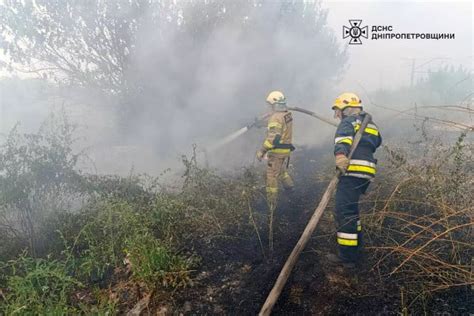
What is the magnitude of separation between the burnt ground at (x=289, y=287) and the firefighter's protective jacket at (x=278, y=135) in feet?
5.29

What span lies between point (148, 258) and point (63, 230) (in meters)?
1.54

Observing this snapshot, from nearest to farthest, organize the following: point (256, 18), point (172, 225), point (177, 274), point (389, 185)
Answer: point (177, 274)
point (172, 225)
point (389, 185)
point (256, 18)

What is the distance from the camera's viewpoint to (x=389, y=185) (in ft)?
14.9

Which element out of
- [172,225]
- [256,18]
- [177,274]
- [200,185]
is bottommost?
[177,274]

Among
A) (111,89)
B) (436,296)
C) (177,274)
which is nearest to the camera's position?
(436,296)

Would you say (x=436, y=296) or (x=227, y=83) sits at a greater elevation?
(x=227, y=83)

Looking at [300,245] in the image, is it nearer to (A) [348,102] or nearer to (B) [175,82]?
(A) [348,102]

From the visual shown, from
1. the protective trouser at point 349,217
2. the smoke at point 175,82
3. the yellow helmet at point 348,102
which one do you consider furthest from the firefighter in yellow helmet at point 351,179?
the smoke at point 175,82

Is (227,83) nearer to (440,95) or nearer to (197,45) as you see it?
(197,45)

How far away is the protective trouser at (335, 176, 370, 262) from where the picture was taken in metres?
3.18

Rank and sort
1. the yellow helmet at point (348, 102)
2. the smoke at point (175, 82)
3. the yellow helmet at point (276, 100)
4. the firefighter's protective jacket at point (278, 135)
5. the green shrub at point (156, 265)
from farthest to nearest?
1. the smoke at point (175, 82)
2. the yellow helmet at point (276, 100)
3. the firefighter's protective jacket at point (278, 135)
4. the yellow helmet at point (348, 102)
5. the green shrub at point (156, 265)

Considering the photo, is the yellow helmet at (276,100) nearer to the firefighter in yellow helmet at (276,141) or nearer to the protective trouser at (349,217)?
the firefighter in yellow helmet at (276,141)

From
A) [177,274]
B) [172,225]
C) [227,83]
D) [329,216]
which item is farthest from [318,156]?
[177,274]

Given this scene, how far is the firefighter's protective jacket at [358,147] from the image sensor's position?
3303mm
